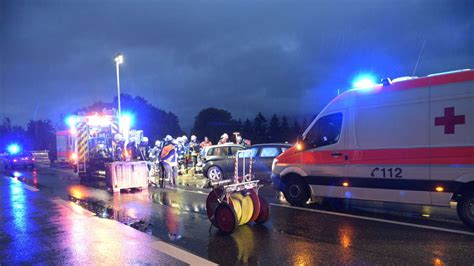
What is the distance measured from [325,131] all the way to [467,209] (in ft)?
10.6

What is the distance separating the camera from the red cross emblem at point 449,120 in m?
6.83

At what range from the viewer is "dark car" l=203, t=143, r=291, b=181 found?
14.4m

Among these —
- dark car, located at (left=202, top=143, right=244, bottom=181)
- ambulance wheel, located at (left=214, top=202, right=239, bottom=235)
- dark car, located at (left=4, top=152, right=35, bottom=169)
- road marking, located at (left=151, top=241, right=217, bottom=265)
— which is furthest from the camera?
dark car, located at (left=4, top=152, right=35, bottom=169)

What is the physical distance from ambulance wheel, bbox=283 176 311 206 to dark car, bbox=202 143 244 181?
6.31 meters

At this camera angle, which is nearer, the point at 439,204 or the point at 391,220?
the point at 439,204

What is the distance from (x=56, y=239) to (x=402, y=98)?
6.97m

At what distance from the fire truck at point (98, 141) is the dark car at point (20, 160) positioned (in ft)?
32.0

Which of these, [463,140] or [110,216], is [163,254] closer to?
[110,216]

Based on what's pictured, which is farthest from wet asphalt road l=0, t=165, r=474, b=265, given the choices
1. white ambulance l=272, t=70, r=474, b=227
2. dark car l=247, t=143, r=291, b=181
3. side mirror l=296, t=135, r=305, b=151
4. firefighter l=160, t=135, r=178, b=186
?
dark car l=247, t=143, r=291, b=181

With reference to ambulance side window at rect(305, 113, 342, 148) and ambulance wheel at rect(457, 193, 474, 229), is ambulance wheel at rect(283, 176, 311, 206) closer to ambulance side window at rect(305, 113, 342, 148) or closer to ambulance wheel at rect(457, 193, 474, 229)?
ambulance side window at rect(305, 113, 342, 148)

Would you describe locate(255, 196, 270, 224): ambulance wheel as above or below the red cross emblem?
below

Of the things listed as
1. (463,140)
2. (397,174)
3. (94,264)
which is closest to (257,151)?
(397,174)

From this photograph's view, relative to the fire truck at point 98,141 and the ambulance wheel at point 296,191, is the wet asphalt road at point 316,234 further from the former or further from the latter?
the fire truck at point 98,141

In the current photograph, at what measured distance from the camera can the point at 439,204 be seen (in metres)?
7.05
